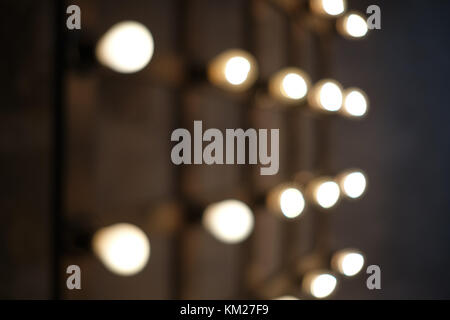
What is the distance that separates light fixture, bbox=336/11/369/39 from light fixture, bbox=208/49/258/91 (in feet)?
0.97

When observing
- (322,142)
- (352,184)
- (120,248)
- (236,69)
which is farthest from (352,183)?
(120,248)

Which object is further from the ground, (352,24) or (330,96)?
(352,24)

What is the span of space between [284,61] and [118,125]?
34cm

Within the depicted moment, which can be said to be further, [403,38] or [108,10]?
[403,38]

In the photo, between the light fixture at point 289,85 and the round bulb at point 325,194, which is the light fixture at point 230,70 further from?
the round bulb at point 325,194

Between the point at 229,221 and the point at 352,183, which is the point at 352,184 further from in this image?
the point at 229,221

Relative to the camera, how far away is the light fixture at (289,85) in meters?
0.57

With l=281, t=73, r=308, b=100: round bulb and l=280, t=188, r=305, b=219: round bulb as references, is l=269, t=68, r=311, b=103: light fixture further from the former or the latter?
l=280, t=188, r=305, b=219: round bulb

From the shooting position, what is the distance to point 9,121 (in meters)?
0.39

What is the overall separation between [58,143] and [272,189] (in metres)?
0.32

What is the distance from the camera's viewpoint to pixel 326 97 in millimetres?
639
